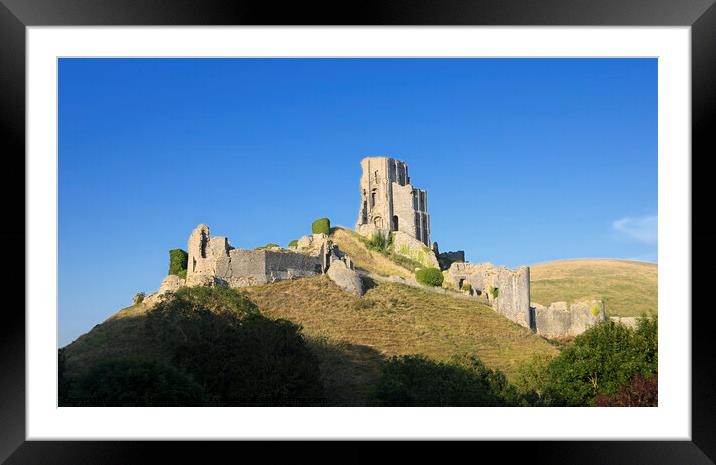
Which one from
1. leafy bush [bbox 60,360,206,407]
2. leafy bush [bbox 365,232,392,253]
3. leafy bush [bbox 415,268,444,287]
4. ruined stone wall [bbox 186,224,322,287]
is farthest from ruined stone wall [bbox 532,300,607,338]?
leafy bush [bbox 60,360,206,407]

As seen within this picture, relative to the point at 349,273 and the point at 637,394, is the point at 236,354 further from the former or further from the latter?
the point at 349,273

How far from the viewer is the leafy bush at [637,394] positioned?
45.3ft

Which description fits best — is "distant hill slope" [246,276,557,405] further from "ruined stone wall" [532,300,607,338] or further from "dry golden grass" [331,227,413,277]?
"dry golden grass" [331,227,413,277]

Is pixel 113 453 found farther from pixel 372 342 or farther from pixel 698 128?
pixel 372 342

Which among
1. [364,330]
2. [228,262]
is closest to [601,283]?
[364,330]

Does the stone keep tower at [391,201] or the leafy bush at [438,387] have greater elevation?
the stone keep tower at [391,201]

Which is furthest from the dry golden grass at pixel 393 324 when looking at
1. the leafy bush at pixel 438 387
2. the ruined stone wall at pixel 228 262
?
the leafy bush at pixel 438 387

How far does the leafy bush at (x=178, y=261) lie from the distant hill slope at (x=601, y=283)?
28.6 meters

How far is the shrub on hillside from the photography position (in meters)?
18.1

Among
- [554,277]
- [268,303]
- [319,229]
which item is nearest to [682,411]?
[268,303]

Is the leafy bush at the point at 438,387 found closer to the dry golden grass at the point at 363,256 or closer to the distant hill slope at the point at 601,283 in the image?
the dry golden grass at the point at 363,256

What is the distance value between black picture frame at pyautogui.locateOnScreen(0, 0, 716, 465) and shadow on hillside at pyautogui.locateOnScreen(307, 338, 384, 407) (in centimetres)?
1286

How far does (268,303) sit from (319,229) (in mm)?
15560
